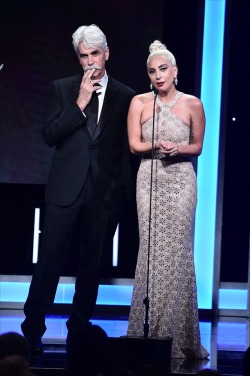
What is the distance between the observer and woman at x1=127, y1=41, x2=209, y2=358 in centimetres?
553

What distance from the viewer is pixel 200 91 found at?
7809mm

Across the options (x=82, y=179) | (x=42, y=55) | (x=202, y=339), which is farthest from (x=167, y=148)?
(x=42, y=55)

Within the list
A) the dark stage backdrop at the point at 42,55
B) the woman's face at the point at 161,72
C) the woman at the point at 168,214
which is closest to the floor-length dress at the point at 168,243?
the woman at the point at 168,214

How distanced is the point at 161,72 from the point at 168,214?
2.67ft

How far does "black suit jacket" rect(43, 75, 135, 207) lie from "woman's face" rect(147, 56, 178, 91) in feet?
1.00

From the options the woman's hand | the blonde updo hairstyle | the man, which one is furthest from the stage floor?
the blonde updo hairstyle

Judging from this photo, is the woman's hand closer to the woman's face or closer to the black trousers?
the woman's face

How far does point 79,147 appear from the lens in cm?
560

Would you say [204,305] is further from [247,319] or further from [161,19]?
[161,19]

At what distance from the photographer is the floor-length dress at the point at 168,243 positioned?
218 inches

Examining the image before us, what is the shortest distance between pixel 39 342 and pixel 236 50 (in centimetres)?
355

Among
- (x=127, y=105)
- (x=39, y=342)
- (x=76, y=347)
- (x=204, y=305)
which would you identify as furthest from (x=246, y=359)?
(x=204, y=305)

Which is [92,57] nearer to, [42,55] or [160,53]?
[160,53]

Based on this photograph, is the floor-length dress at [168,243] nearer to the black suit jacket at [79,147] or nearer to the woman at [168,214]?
the woman at [168,214]
